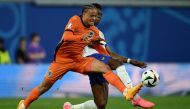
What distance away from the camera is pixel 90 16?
11.5m

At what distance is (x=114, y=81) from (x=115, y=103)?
17.8ft

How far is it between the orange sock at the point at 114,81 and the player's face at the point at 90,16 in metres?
1.00

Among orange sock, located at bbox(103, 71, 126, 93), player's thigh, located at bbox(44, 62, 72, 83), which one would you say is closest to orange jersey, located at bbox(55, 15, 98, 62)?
player's thigh, located at bbox(44, 62, 72, 83)

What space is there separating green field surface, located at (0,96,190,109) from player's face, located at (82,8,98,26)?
3810mm

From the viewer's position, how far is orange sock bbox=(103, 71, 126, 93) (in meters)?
10.8

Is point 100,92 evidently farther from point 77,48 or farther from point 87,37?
point 87,37

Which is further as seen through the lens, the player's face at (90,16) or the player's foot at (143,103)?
the player's face at (90,16)

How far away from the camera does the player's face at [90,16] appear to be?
1142cm

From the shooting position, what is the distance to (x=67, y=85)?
61.0 feet

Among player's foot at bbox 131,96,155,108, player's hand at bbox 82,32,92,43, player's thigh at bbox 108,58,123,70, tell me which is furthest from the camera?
player's hand at bbox 82,32,92,43

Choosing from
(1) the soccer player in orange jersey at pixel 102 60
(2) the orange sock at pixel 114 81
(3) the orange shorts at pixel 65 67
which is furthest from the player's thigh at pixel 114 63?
(3) the orange shorts at pixel 65 67

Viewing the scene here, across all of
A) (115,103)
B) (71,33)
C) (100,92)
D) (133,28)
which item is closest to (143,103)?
(100,92)

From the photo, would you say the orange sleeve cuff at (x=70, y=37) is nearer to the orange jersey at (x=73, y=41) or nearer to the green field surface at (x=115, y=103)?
the orange jersey at (x=73, y=41)

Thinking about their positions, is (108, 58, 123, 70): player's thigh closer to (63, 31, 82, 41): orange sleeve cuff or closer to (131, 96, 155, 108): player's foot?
(63, 31, 82, 41): orange sleeve cuff
